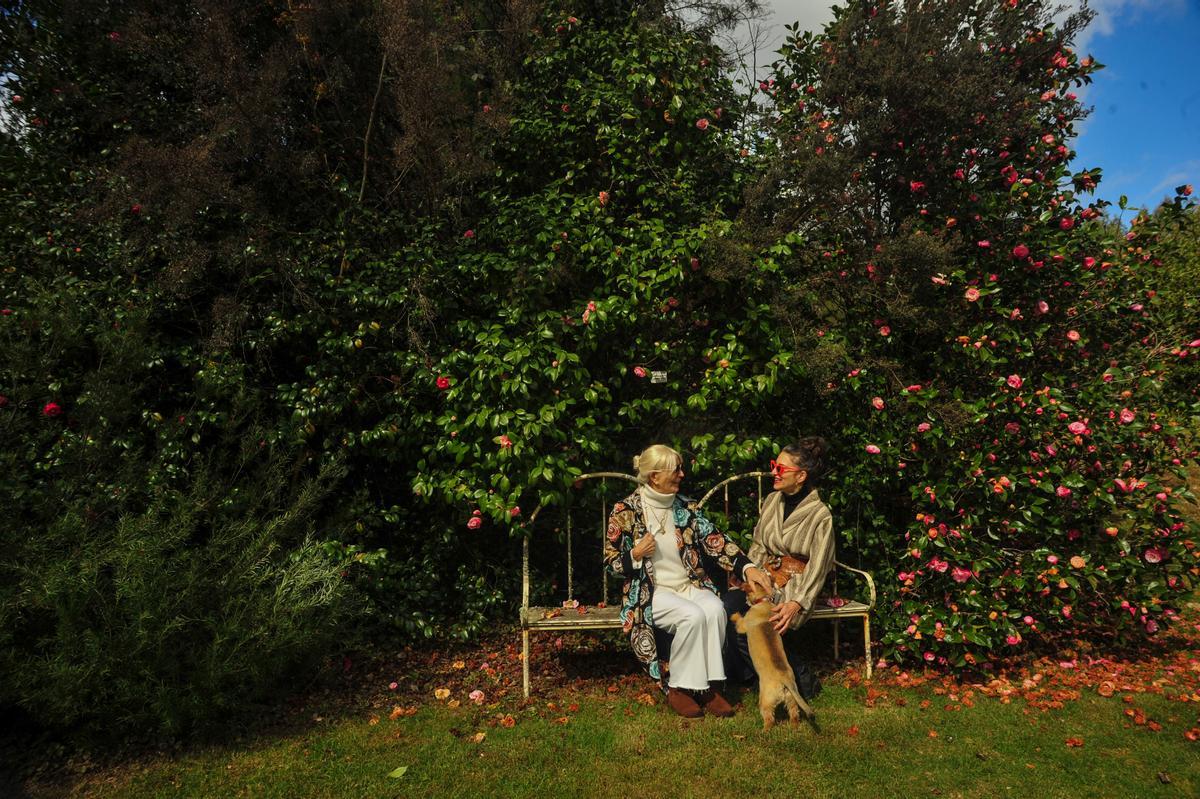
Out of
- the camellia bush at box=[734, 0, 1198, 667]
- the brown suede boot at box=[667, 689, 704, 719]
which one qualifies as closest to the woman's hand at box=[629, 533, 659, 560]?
the brown suede boot at box=[667, 689, 704, 719]

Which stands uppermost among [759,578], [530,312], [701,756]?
[530,312]

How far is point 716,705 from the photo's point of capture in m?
3.98

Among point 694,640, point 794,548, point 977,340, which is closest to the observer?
point 694,640

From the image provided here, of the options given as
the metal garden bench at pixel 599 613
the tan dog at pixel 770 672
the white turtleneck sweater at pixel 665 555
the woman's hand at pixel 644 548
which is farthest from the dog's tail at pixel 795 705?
the woman's hand at pixel 644 548

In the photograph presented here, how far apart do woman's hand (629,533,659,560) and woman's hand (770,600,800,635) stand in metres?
0.83

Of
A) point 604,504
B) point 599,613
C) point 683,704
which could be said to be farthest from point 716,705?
point 604,504

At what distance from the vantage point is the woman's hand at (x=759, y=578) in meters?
4.18

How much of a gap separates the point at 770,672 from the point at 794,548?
803mm

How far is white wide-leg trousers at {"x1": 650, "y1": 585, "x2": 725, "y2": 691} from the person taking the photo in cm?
397

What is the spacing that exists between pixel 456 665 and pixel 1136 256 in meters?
5.43

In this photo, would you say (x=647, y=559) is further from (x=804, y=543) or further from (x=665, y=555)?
(x=804, y=543)

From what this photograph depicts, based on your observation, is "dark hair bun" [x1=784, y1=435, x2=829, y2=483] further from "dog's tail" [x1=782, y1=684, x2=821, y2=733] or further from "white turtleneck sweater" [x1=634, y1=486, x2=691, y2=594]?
"dog's tail" [x1=782, y1=684, x2=821, y2=733]

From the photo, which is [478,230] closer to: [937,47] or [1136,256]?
[937,47]

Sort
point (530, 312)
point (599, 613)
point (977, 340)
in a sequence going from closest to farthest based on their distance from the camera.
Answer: point (599, 613) < point (977, 340) < point (530, 312)
